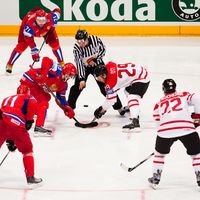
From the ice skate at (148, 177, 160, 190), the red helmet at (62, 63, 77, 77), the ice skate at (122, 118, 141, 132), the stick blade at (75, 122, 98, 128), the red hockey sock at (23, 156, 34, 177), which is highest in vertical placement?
the red helmet at (62, 63, 77, 77)

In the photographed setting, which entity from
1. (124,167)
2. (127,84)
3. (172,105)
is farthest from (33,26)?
(172,105)

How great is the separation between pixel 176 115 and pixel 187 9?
684 cm

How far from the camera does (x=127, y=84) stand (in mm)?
7660

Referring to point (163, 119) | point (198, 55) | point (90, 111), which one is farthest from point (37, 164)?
point (198, 55)

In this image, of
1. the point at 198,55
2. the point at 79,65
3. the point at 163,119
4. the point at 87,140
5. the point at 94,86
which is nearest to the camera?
the point at 163,119

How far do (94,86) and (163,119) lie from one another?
3.91m

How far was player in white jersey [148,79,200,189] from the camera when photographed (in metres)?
5.73

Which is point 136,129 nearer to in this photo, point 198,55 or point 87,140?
point 87,140

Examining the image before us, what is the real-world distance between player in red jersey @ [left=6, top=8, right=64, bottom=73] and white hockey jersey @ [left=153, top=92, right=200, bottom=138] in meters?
4.12

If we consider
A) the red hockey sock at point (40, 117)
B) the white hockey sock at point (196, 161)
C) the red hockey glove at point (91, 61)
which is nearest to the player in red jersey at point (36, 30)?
the red hockey glove at point (91, 61)

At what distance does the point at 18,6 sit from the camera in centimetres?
1244

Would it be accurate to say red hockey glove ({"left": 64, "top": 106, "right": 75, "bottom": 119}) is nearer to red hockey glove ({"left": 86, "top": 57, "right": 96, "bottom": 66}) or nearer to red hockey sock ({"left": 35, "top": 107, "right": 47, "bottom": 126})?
red hockey sock ({"left": 35, "top": 107, "right": 47, "bottom": 126})

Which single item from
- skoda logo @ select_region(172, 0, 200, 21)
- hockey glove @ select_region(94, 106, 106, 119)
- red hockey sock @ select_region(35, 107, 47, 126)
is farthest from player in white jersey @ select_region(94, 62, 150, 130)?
skoda logo @ select_region(172, 0, 200, 21)

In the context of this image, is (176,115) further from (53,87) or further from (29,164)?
(53,87)
